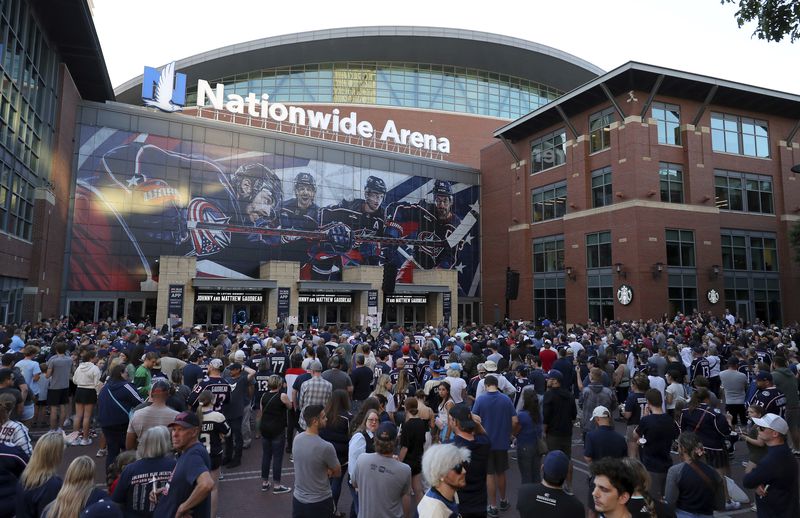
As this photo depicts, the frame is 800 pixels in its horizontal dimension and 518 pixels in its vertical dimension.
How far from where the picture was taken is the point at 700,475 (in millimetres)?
5023

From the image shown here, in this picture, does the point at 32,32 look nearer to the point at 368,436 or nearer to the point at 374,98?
the point at 368,436

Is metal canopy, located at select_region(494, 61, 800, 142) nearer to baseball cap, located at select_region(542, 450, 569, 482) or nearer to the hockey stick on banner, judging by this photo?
the hockey stick on banner

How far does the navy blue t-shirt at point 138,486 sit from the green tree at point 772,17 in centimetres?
1491

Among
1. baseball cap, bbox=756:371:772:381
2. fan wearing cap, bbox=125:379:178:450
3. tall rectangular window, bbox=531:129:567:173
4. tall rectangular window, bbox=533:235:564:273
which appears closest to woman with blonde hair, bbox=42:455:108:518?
fan wearing cap, bbox=125:379:178:450

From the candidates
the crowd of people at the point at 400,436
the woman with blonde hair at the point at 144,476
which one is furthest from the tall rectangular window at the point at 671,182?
the woman with blonde hair at the point at 144,476

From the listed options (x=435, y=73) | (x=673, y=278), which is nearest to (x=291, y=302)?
(x=673, y=278)

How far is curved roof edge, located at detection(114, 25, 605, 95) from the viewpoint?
177 ft

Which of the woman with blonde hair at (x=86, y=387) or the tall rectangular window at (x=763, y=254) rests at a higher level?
the tall rectangular window at (x=763, y=254)

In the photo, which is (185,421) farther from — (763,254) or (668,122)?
(763,254)

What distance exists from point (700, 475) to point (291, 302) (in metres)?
32.2

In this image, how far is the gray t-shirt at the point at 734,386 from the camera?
35.7 feet

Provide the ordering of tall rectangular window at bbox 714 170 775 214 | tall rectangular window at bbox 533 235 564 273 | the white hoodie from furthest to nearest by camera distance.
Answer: tall rectangular window at bbox 533 235 564 273
tall rectangular window at bbox 714 170 775 214
the white hoodie

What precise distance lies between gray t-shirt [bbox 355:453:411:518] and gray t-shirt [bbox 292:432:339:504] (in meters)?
0.67

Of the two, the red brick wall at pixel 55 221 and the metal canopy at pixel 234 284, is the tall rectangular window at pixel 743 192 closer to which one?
the metal canopy at pixel 234 284
